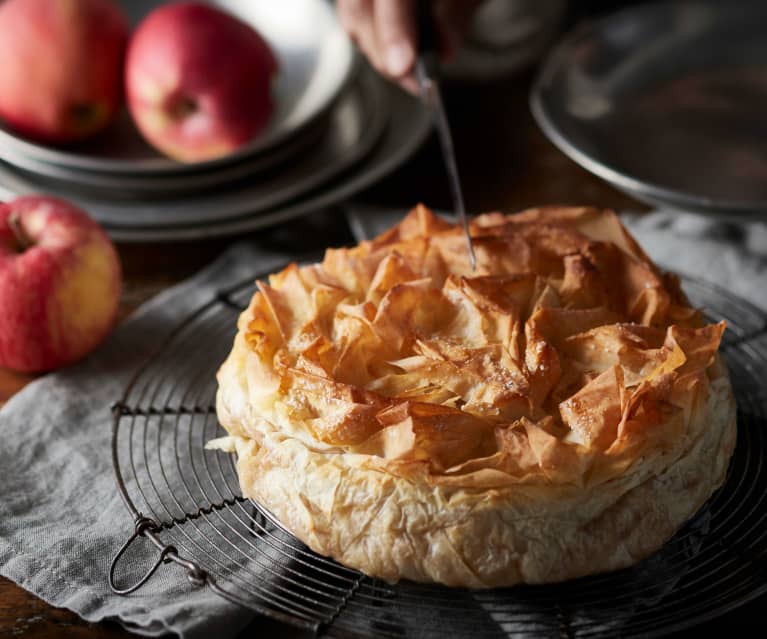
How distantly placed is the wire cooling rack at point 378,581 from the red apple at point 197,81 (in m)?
0.87

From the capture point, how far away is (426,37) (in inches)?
80.1

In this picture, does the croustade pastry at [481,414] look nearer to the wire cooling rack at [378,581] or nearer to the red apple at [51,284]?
the wire cooling rack at [378,581]

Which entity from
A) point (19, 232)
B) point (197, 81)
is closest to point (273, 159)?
point (197, 81)

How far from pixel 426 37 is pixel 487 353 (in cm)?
87

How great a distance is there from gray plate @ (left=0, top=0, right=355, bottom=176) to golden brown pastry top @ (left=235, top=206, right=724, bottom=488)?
69 centimetres

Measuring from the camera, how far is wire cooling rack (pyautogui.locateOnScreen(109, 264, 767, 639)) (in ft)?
4.26

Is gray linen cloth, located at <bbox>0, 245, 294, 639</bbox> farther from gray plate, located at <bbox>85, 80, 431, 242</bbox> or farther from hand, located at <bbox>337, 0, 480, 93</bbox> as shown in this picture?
hand, located at <bbox>337, 0, 480, 93</bbox>

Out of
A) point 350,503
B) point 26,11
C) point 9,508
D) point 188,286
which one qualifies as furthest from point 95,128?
point 350,503

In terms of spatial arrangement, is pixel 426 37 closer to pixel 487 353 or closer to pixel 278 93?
pixel 278 93

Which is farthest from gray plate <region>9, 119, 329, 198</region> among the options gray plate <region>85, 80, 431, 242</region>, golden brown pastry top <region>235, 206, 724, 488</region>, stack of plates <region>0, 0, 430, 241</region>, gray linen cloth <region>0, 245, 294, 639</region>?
golden brown pastry top <region>235, 206, 724, 488</region>

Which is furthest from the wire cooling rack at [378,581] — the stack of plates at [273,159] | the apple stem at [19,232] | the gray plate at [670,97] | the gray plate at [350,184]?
the gray plate at [670,97]

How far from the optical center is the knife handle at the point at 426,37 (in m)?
2.01

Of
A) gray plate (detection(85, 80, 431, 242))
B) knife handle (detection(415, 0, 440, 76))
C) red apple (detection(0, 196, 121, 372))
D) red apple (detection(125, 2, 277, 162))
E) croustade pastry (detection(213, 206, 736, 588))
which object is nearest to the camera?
croustade pastry (detection(213, 206, 736, 588))

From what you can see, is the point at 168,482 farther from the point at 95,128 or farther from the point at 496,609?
the point at 95,128
